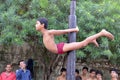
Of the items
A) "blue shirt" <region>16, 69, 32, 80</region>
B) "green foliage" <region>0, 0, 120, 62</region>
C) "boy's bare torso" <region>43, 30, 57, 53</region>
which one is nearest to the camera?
"boy's bare torso" <region>43, 30, 57, 53</region>

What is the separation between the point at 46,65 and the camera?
9.13 meters

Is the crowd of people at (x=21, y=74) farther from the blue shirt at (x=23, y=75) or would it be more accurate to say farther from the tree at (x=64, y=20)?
the tree at (x=64, y=20)

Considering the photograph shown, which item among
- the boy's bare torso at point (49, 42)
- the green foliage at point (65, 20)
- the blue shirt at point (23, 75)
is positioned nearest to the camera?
the boy's bare torso at point (49, 42)

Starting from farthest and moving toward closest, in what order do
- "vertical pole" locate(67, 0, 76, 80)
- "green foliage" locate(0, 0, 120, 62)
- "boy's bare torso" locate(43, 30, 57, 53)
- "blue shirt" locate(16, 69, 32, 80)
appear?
1. "blue shirt" locate(16, 69, 32, 80)
2. "green foliage" locate(0, 0, 120, 62)
3. "boy's bare torso" locate(43, 30, 57, 53)
4. "vertical pole" locate(67, 0, 76, 80)

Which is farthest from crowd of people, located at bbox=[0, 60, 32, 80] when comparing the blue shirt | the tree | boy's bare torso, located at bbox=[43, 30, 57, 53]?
boy's bare torso, located at bbox=[43, 30, 57, 53]

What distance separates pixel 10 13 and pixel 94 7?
1.93m

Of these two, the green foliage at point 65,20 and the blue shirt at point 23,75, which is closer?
the green foliage at point 65,20

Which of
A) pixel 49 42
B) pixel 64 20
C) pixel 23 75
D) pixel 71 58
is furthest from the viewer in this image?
pixel 23 75

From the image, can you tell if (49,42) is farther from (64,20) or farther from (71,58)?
(64,20)

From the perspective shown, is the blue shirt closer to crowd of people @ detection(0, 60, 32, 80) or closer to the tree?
crowd of people @ detection(0, 60, 32, 80)

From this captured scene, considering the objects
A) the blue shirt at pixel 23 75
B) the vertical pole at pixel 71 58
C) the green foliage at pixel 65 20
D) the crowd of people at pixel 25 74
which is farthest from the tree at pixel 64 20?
the vertical pole at pixel 71 58

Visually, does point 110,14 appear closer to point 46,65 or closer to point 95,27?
point 95,27

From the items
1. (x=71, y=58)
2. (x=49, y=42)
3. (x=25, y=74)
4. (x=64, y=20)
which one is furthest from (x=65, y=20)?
(x=71, y=58)

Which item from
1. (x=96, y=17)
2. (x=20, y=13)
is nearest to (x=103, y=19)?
(x=96, y=17)
